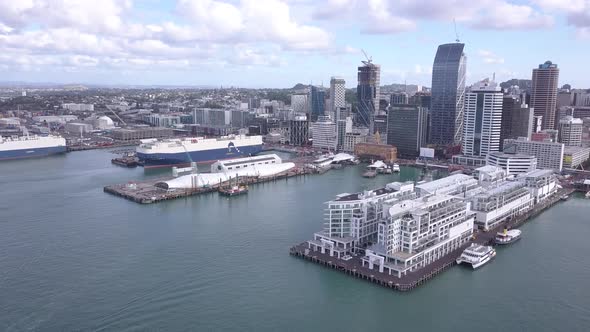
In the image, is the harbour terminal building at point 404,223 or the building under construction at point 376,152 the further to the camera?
the building under construction at point 376,152

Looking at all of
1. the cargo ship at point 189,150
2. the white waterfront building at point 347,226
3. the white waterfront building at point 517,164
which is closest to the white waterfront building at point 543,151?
the white waterfront building at point 517,164

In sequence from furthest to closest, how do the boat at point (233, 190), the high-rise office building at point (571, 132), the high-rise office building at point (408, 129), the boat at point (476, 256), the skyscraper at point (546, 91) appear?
the skyscraper at point (546, 91), the high-rise office building at point (571, 132), the high-rise office building at point (408, 129), the boat at point (233, 190), the boat at point (476, 256)

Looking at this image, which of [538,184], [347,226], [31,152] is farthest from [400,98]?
[347,226]

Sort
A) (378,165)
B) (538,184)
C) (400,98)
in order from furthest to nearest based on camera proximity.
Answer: (400,98) → (378,165) → (538,184)

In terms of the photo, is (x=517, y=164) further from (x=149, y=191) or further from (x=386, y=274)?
(x=149, y=191)

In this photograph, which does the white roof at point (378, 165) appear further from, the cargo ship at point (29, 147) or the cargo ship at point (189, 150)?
the cargo ship at point (29, 147)

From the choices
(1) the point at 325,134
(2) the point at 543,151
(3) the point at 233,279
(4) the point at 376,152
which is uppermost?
(1) the point at 325,134

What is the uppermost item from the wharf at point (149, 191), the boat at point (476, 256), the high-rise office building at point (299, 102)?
the high-rise office building at point (299, 102)

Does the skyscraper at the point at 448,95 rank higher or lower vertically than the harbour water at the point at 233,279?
higher

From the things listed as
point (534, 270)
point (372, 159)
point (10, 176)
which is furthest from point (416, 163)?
point (10, 176)
